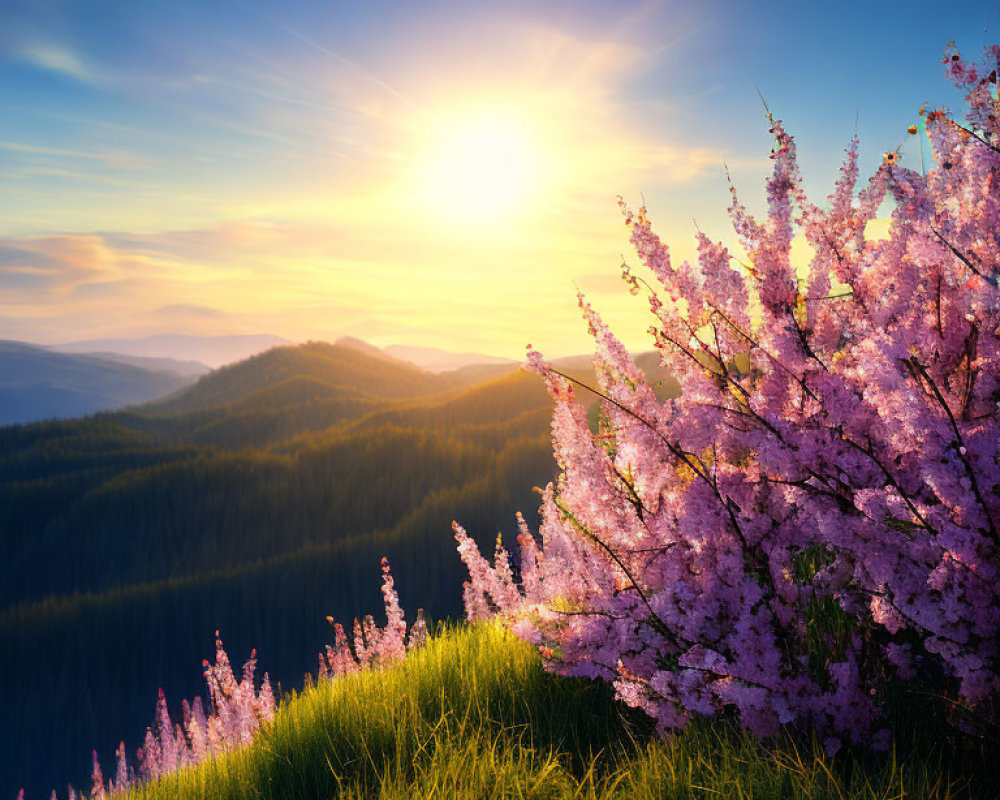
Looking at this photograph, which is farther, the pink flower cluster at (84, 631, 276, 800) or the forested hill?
the forested hill

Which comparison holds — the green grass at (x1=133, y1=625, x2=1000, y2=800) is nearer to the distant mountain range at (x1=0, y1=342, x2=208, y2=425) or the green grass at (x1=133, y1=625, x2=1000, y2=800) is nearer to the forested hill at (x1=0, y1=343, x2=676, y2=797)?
the forested hill at (x1=0, y1=343, x2=676, y2=797)

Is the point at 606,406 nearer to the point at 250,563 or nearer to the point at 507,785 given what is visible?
the point at 507,785

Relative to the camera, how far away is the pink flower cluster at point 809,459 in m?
2.43

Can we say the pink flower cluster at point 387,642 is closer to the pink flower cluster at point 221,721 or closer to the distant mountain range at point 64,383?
the pink flower cluster at point 221,721

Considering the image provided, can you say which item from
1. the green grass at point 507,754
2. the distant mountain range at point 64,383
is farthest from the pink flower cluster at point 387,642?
the distant mountain range at point 64,383

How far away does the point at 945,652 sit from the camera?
248 cm

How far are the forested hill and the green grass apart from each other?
10200mm

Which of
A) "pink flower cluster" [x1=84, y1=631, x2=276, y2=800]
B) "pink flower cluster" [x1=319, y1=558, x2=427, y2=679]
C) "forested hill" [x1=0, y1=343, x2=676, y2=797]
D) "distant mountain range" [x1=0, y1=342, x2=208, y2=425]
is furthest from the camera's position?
"distant mountain range" [x1=0, y1=342, x2=208, y2=425]

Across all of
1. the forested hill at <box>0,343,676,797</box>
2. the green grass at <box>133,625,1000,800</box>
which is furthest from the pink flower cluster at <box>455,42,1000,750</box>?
the forested hill at <box>0,343,676,797</box>

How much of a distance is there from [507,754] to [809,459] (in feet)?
6.43

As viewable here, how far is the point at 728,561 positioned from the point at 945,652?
32.1 inches

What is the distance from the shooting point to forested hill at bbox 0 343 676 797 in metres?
14.7

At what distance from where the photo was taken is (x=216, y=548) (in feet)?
63.8

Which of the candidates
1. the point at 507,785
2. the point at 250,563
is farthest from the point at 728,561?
the point at 250,563
